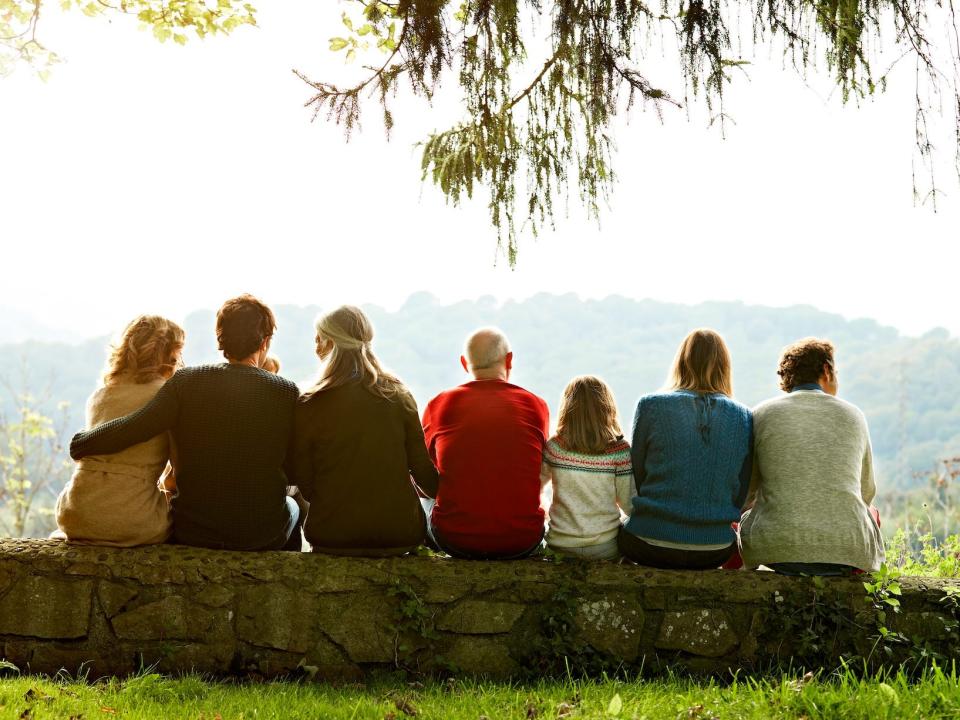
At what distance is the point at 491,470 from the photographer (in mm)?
3787

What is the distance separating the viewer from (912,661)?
3658 millimetres

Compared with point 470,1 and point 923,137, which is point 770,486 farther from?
point 470,1

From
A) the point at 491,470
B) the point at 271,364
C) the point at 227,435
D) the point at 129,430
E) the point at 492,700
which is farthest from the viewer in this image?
the point at 271,364

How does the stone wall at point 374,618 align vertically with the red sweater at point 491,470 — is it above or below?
below

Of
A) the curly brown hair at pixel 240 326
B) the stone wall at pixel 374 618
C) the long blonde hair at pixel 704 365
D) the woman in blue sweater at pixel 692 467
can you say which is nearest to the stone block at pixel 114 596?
the stone wall at pixel 374 618

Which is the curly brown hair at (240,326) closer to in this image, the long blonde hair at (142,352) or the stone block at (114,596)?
the long blonde hair at (142,352)

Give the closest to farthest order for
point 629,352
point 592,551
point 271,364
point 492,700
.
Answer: point 492,700 → point 592,551 → point 271,364 → point 629,352

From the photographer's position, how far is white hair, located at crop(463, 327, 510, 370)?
13.0ft

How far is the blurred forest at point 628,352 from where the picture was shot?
2653 inches

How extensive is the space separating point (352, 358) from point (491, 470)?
0.76m

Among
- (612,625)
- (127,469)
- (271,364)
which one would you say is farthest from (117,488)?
(612,625)

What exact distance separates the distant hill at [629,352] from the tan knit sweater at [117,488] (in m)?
60.9

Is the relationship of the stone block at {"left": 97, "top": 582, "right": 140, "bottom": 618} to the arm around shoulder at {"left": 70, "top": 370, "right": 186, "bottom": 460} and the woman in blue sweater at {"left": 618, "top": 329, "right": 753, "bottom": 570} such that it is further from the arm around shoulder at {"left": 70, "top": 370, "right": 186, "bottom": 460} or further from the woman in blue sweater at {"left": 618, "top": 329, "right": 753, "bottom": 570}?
the woman in blue sweater at {"left": 618, "top": 329, "right": 753, "bottom": 570}

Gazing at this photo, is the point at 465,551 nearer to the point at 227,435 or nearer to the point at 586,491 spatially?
the point at 586,491
